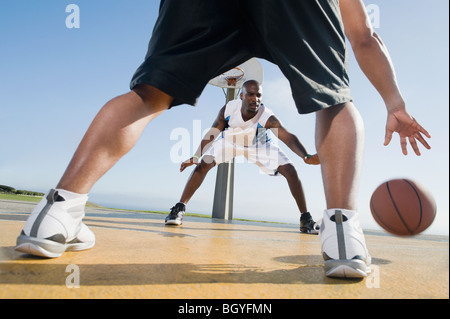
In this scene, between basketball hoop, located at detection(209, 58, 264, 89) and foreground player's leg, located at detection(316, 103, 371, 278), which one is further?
basketball hoop, located at detection(209, 58, 264, 89)

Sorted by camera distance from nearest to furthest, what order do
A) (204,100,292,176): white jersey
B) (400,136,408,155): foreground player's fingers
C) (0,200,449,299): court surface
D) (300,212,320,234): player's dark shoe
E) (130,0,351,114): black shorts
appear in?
(0,200,449,299): court surface
(130,0,351,114): black shorts
(400,136,408,155): foreground player's fingers
(300,212,320,234): player's dark shoe
(204,100,292,176): white jersey

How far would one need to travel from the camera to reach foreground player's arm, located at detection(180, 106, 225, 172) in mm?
2643

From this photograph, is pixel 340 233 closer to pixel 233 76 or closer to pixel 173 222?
pixel 173 222

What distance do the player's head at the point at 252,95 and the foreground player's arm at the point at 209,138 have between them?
0.30 meters

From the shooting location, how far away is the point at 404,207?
58.7 inches

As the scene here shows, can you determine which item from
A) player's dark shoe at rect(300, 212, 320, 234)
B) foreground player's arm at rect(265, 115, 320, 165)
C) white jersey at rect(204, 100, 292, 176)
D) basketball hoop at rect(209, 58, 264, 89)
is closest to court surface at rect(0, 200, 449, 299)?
foreground player's arm at rect(265, 115, 320, 165)

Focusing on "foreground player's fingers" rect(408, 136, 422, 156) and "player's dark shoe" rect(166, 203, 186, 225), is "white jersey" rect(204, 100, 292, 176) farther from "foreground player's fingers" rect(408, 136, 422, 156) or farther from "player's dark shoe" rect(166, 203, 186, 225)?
"foreground player's fingers" rect(408, 136, 422, 156)

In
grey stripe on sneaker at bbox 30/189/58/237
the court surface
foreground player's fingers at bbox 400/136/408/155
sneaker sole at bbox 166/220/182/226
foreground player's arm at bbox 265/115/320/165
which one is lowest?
sneaker sole at bbox 166/220/182/226

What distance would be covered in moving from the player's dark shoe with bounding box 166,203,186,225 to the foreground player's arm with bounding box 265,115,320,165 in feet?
3.84

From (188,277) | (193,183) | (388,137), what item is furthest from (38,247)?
(193,183)

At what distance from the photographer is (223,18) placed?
112cm

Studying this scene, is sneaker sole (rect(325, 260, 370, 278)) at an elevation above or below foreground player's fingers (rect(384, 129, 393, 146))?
below

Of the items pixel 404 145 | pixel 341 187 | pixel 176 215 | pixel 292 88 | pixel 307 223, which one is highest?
pixel 292 88

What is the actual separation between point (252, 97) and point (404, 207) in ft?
7.04
